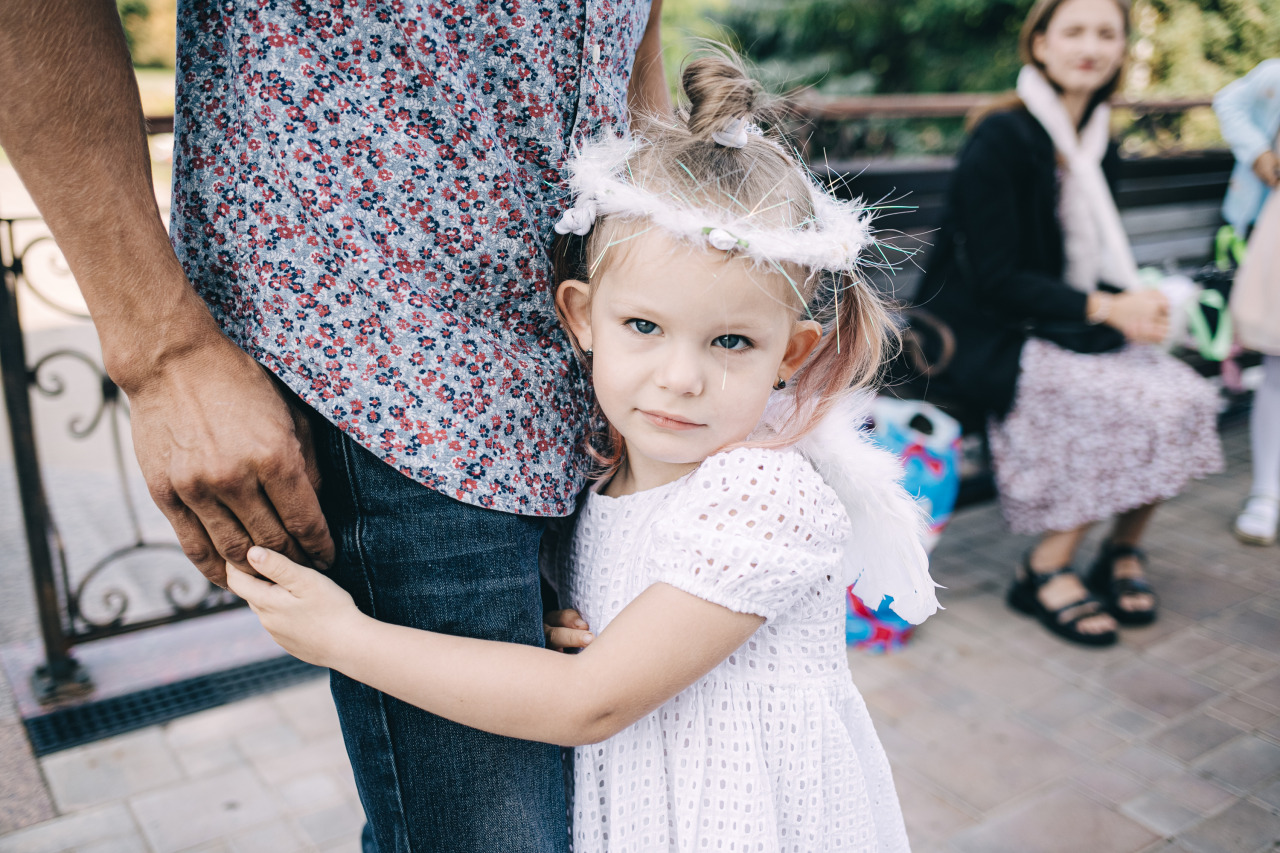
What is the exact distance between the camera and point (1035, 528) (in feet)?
10.8

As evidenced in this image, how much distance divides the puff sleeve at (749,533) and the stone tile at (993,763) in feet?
5.42

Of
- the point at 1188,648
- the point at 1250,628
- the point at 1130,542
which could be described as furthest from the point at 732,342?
the point at 1250,628

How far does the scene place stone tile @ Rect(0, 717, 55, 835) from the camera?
7.26 feet

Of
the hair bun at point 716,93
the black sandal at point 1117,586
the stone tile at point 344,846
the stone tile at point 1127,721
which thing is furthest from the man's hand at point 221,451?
the black sandal at point 1117,586

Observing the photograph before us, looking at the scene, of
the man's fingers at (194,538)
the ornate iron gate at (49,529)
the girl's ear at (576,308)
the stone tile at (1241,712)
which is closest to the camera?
the man's fingers at (194,538)

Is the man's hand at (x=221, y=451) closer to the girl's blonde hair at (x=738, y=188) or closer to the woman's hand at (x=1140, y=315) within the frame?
→ the girl's blonde hair at (x=738, y=188)

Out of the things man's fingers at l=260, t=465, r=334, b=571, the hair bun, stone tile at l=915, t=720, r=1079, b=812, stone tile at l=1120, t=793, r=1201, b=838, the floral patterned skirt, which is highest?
the hair bun

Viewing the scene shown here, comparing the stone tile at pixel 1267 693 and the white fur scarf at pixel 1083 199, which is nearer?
the stone tile at pixel 1267 693

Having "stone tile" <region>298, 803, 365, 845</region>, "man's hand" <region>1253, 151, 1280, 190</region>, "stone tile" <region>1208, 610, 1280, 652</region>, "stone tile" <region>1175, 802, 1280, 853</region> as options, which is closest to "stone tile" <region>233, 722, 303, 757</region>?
"stone tile" <region>298, 803, 365, 845</region>

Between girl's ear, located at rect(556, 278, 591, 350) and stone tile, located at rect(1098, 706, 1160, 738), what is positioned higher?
girl's ear, located at rect(556, 278, 591, 350)

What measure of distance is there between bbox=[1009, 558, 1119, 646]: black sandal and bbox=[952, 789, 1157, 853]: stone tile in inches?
33.5

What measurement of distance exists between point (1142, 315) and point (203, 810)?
3.29m

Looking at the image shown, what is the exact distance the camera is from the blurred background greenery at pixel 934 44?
9.01 meters

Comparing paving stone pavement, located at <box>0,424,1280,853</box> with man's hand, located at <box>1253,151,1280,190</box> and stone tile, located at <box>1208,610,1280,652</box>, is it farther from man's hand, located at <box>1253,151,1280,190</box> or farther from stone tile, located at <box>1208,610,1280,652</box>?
man's hand, located at <box>1253,151,1280,190</box>
